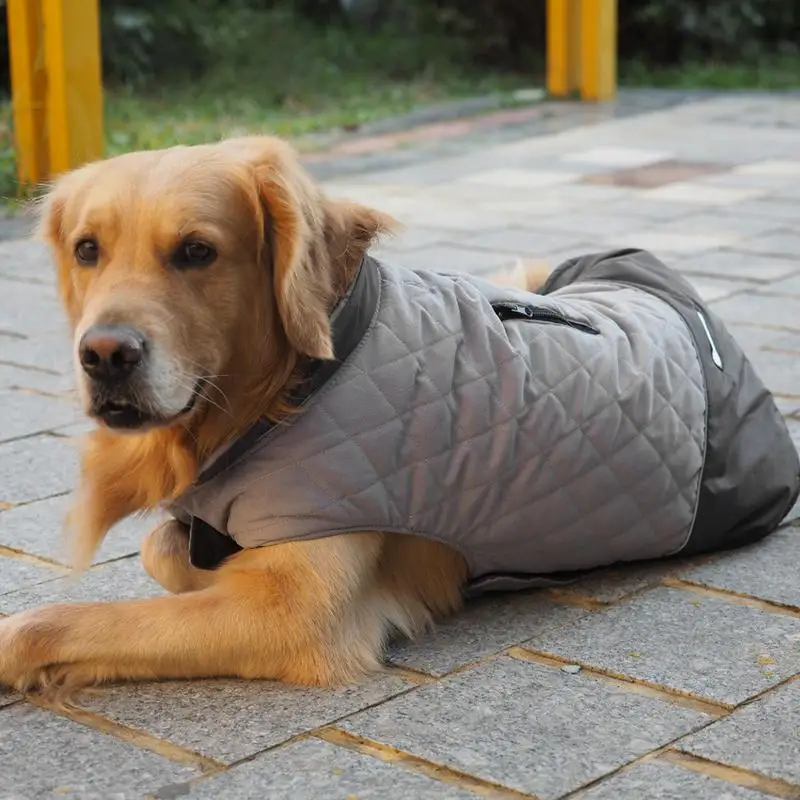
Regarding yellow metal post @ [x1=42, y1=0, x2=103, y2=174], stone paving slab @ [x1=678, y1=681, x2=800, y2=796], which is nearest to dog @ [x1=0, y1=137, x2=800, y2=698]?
stone paving slab @ [x1=678, y1=681, x2=800, y2=796]

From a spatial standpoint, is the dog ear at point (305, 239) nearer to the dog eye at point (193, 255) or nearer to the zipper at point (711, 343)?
the dog eye at point (193, 255)

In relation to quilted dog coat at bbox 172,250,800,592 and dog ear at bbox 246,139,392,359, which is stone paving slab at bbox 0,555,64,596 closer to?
quilted dog coat at bbox 172,250,800,592

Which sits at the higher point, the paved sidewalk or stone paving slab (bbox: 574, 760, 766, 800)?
stone paving slab (bbox: 574, 760, 766, 800)

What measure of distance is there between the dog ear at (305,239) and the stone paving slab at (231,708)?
684 mm

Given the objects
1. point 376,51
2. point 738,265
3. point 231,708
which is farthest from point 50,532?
point 376,51

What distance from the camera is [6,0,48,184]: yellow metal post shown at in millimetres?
8617

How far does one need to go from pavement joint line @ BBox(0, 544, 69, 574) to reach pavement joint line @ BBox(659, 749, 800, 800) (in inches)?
65.8

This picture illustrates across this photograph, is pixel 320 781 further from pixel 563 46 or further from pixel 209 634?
pixel 563 46

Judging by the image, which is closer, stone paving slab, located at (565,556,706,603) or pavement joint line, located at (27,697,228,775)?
pavement joint line, located at (27,697,228,775)

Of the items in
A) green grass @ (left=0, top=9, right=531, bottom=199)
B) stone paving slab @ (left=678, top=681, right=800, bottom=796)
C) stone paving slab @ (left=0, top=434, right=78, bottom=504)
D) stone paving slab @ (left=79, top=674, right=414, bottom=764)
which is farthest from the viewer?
green grass @ (left=0, top=9, right=531, bottom=199)

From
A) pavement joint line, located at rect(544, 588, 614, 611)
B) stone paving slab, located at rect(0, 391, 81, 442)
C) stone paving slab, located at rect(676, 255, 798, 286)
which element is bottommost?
pavement joint line, located at rect(544, 588, 614, 611)

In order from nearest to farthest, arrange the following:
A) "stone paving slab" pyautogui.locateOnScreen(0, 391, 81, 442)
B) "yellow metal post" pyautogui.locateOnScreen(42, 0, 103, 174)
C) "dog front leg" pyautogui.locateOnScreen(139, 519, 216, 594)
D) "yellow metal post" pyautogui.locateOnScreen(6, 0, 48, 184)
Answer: "dog front leg" pyautogui.locateOnScreen(139, 519, 216, 594)
"stone paving slab" pyautogui.locateOnScreen(0, 391, 81, 442)
"yellow metal post" pyautogui.locateOnScreen(42, 0, 103, 174)
"yellow metal post" pyautogui.locateOnScreen(6, 0, 48, 184)

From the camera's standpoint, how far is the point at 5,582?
3.84m

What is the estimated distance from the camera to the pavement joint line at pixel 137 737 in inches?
115
